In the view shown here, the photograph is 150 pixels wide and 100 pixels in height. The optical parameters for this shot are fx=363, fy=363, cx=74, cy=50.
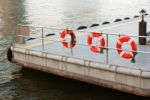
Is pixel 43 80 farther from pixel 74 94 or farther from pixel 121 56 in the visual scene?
pixel 121 56

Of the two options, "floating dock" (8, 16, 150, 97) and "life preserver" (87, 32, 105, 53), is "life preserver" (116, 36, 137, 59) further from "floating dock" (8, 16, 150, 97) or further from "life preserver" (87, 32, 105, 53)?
"life preserver" (87, 32, 105, 53)

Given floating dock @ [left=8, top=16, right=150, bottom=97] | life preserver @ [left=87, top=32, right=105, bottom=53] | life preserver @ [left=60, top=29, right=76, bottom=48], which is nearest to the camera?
floating dock @ [left=8, top=16, right=150, bottom=97]

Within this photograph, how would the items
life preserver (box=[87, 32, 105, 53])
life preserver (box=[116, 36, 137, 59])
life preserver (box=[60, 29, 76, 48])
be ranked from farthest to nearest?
life preserver (box=[60, 29, 76, 48]) < life preserver (box=[87, 32, 105, 53]) < life preserver (box=[116, 36, 137, 59])

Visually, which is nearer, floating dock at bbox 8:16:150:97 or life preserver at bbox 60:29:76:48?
floating dock at bbox 8:16:150:97

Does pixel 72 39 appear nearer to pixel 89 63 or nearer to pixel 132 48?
pixel 89 63

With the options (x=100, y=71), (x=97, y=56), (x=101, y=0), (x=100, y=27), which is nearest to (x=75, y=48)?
(x=97, y=56)

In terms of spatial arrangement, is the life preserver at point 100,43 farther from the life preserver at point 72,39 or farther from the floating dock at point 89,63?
the life preserver at point 72,39

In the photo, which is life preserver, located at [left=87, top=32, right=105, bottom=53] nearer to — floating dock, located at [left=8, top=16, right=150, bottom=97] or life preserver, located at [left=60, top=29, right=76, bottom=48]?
floating dock, located at [left=8, top=16, right=150, bottom=97]

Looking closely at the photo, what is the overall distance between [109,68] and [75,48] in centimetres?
303

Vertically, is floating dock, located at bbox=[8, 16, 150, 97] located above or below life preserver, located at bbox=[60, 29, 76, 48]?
below

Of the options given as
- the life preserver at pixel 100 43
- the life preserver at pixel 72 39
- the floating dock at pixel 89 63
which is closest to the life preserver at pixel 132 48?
the floating dock at pixel 89 63

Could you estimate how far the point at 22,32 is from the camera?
15.6m

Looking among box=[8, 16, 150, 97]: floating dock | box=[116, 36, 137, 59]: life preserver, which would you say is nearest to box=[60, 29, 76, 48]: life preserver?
box=[8, 16, 150, 97]: floating dock

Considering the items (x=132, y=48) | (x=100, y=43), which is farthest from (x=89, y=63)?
(x=132, y=48)
